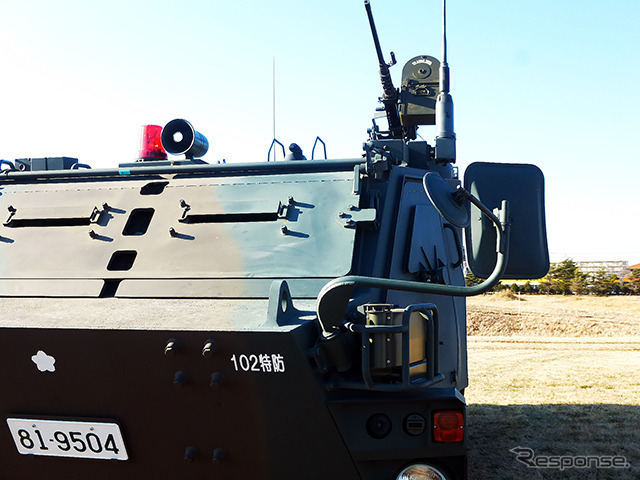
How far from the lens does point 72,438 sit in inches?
114

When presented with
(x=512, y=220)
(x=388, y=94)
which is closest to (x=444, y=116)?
Answer: (x=512, y=220)

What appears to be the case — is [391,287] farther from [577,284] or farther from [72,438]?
[577,284]

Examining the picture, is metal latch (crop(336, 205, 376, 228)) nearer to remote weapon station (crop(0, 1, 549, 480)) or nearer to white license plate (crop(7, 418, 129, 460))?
remote weapon station (crop(0, 1, 549, 480))

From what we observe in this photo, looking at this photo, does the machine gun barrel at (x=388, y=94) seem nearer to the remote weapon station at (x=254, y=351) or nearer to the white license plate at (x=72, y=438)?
the remote weapon station at (x=254, y=351)

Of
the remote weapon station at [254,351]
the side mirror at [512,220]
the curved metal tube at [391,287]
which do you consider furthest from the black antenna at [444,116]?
the curved metal tube at [391,287]

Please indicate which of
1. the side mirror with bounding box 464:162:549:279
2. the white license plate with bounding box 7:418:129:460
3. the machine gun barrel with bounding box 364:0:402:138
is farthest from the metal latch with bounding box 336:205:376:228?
the machine gun barrel with bounding box 364:0:402:138

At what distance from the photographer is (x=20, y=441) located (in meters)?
2.98

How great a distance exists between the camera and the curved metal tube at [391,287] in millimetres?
2605

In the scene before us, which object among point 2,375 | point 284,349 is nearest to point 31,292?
point 2,375

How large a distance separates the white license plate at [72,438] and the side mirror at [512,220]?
5.57ft

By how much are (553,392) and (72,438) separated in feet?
21.5

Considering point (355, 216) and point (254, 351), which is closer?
point (254, 351)

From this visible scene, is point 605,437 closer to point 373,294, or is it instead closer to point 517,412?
point 517,412

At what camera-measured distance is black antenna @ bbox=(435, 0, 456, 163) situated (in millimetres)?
4566
